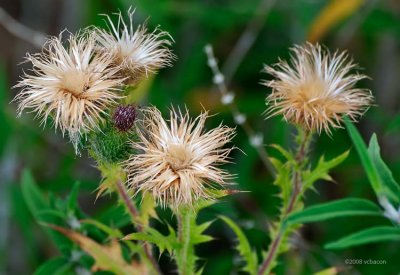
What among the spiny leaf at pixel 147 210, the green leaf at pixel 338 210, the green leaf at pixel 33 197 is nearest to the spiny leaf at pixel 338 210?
the green leaf at pixel 338 210

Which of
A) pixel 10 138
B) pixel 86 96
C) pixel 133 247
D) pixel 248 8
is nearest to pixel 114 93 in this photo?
pixel 86 96

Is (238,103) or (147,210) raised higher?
(238,103)

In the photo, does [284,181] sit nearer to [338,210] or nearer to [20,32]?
[338,210]

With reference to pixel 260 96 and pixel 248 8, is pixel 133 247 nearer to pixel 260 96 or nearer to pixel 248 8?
pixel 260 96

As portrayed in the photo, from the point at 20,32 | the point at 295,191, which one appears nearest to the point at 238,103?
the point at 20,32

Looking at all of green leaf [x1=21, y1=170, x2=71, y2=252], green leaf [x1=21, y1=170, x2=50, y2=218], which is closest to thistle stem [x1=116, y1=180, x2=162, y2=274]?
green leaf [x1=21, y1=170, x2=71, y2=252]
